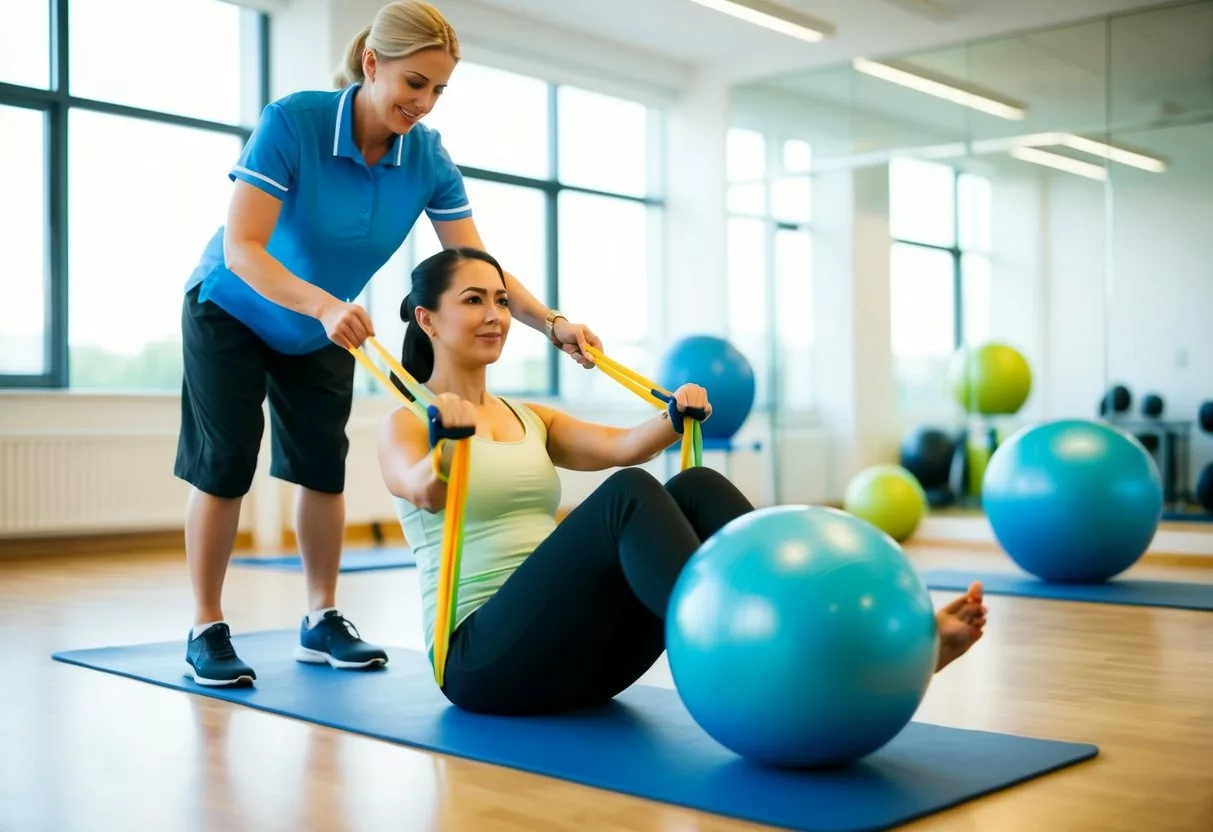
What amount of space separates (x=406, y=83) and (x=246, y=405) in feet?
2.56

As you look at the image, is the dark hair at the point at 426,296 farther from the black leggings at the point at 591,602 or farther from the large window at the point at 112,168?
the large window at the point at 112,168

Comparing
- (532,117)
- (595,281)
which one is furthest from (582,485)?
(532,117)

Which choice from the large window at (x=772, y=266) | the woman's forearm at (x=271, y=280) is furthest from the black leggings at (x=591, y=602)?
the large window at (x=772, y=266)

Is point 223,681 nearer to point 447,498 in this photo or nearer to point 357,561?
point 447,498

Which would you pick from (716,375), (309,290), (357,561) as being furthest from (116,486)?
(309,290)

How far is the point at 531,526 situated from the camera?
236 cm

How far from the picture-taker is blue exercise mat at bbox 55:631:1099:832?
1.81 metres

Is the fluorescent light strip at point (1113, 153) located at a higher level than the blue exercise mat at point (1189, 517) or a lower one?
higher

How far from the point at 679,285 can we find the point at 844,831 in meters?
7.33

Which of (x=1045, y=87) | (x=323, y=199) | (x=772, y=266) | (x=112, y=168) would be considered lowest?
(x=323, y=199)

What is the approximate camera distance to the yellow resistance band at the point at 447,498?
203 cm

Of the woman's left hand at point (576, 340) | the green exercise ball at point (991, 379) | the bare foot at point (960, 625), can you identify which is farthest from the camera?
the green exercise ball at point (991, 379)

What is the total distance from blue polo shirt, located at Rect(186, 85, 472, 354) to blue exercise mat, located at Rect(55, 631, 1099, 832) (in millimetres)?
764

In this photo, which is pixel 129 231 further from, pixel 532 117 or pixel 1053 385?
pixel 1053 385
